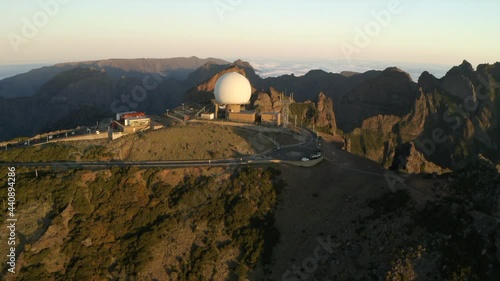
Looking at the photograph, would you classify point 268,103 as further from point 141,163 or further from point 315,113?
point 141,163

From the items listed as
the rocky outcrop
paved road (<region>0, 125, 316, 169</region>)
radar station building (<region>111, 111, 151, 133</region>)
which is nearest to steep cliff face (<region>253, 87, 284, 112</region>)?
the rocky outcrop

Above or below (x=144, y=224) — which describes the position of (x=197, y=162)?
above

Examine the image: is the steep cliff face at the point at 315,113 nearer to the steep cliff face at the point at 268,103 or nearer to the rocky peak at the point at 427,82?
the steep cliff face at the point at 268,103

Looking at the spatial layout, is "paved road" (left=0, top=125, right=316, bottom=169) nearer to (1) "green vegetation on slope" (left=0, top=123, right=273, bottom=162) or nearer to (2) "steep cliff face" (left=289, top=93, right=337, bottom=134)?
(1) "green vegetation on slope" (left=0, top=123, right=273, bottom=162)

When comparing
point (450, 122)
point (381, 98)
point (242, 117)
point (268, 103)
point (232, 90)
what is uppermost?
point (232, 90)

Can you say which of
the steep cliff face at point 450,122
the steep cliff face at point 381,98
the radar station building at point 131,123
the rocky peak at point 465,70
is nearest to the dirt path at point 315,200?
the radar station building at point 131,123

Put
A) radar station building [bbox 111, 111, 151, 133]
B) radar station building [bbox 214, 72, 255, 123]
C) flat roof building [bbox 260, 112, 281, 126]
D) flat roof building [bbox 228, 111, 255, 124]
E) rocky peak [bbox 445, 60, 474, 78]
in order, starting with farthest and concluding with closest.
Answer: rocky peak [bbox 445, 60, 474, 78], radar station building [bbox 214, 72, 255, 123], flat roof building [bbox 228, 111, 255, 124], flat roof building [bbox 260, 112, 281, 126], radar station building [bbox 111, 111, 151, 133]

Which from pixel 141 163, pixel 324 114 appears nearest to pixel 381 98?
pixel 324 114
